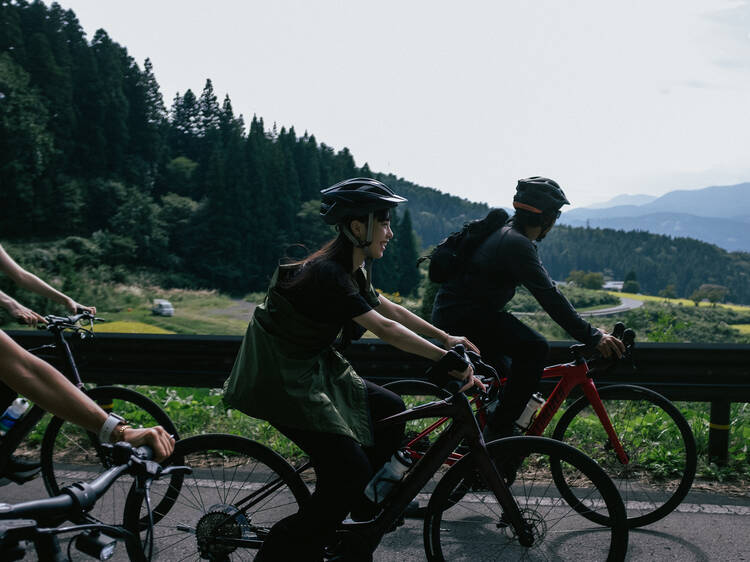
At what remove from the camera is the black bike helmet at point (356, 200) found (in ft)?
9.82

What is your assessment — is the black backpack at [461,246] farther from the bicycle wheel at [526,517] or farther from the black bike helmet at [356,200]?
the bicycle wheel at [526,517]

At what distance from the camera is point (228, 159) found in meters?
94.9

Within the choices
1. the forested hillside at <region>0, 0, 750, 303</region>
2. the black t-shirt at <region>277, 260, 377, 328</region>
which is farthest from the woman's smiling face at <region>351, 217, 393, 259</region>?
the forested hillside at <region>0, 0, 750, 303</region>

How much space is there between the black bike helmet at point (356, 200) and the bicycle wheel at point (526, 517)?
119cm

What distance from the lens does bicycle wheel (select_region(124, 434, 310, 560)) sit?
2.99 meters

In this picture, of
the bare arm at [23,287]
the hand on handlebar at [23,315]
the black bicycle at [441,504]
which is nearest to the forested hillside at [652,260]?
the bare arm at [23,287]

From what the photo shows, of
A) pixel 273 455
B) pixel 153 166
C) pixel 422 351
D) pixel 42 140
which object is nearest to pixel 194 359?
pixel 273 455

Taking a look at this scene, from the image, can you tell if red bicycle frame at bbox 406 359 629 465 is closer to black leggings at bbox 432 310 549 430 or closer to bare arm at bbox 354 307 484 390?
black leggings at bbox 432 310 549 430

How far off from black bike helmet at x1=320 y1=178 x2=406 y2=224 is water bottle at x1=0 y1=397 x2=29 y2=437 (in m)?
2.20

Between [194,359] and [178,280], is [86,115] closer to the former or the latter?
[178,280]

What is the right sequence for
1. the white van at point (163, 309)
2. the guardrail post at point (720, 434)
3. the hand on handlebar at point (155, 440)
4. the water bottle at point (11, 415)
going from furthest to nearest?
the white van at point (163, 309), the guardrail post at point (720, 434), the water bottle at point (11, 415), the hand on handlebar at point (155, 440)

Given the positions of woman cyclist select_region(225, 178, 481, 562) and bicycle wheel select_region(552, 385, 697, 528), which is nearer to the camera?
woman cyclist select_region(225, 178, 481, 562)

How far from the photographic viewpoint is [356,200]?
118 inches

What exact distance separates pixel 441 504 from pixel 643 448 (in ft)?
7.30
